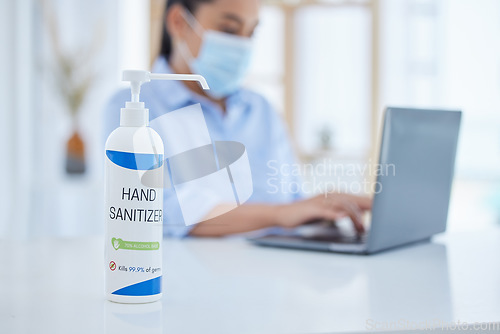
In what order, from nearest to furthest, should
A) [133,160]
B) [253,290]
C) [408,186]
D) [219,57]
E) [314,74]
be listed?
[133,160] < [253,290] < [408,186] < [219,57] < [314,74]

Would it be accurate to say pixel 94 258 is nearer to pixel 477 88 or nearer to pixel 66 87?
pixel 66 87

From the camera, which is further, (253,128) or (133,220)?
(253,128)

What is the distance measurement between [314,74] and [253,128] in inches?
96.3

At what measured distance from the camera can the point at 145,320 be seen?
50 centimetres

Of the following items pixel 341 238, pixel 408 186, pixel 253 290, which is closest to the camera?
pixel 253 290

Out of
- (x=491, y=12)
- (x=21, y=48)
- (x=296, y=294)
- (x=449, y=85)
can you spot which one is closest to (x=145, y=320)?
(x=296, y=294)

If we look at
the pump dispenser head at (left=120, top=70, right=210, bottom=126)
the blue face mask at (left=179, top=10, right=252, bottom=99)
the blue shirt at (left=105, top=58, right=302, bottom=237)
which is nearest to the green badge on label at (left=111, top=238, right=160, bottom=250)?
the pump dispenser head at (left=120, top=70, right=210, bottom=126)

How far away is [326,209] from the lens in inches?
41.8

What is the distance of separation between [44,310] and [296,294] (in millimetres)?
258

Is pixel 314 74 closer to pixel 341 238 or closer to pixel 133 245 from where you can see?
pixel 341 238

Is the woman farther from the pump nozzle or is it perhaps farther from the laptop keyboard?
the pump nozzle

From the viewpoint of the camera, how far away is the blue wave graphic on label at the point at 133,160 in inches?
20.9

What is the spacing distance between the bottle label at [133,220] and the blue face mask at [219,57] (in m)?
1.00

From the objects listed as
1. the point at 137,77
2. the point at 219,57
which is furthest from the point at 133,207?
the point at 219,57
